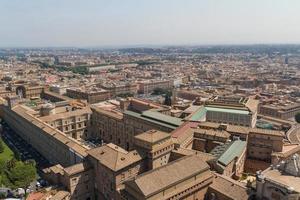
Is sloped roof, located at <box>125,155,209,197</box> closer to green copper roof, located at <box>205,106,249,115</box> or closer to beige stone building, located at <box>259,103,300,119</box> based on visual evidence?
green copper roof, located at <box>205,106,249,115</box>

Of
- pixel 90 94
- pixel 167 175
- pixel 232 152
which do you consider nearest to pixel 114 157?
pixel 167 175

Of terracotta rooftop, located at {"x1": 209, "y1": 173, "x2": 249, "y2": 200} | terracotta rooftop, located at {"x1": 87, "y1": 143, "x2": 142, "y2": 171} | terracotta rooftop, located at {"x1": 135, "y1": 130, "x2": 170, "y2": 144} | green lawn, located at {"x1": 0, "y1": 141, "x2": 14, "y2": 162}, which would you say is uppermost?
terracotta rooftop, located at {"x1": 135, "y1": 130, "x2": 170, "y2": 144}

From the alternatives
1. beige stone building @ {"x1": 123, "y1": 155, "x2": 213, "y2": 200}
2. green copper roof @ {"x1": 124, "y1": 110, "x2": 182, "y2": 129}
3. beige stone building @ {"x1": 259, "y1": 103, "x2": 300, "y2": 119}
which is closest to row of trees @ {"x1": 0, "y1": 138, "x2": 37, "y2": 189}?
beige stone building @ {"x1": 123, "y1": 155, "x2": 213, "y2": 200}

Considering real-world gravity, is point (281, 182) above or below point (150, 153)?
below

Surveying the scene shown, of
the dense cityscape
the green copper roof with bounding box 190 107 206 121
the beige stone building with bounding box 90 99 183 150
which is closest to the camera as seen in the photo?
the dense cityscape

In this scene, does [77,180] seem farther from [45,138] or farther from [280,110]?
[280,110]

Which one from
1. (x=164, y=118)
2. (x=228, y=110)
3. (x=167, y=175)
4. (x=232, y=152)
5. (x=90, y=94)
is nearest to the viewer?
(x=167, y=175)

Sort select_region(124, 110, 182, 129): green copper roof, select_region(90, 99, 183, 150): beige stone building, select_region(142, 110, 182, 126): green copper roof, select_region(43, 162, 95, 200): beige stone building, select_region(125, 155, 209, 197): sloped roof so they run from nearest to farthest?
select_region(125, 155, 209, 197): sloped roof
select_region(43, 162, 95, 200): beige stone building
select_region(124, 110, 182, 129): green copper roof
select_region(142, 110, 182, 126): green copper roof
select_region(90, 99, 183, 150): beige stone building

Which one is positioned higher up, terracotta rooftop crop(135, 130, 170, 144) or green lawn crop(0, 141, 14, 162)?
terracotta rooftop crop(135, 130, 170, 144)
